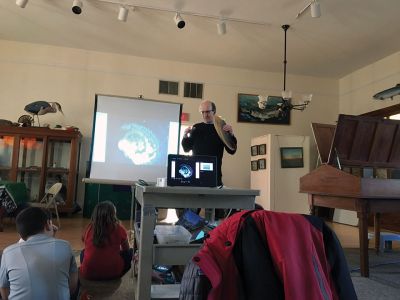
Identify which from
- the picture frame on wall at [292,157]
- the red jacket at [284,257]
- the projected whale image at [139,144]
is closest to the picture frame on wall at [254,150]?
the picture frame on wall at [292,157]

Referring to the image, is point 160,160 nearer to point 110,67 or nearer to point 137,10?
point 137,10

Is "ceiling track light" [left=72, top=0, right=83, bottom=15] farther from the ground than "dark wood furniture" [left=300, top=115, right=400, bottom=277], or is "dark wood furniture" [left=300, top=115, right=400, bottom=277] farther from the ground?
"ceiling track light" [left=72, top=0, right=83, bottom=15]

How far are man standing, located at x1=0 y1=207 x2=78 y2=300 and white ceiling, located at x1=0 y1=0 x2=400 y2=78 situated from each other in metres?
3.76

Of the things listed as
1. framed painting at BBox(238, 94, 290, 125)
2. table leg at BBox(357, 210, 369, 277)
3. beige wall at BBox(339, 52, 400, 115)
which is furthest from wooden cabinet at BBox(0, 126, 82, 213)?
beige wall at BBox(339, 52, 400, 115)

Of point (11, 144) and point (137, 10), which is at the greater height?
point (137, 10)

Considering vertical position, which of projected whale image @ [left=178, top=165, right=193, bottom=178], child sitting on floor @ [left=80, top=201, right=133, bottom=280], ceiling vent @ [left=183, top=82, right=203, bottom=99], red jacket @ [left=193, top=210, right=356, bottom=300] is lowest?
child sitting on floor @ [left=80, top=201, right=133, bottom=280]

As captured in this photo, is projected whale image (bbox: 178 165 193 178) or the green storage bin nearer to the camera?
A: projected whale image (bbox: 178 165 193 178)

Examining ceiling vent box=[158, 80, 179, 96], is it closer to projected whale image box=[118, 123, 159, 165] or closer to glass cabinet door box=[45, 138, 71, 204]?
glass cabinet door box=[45, 138, 71, 204]

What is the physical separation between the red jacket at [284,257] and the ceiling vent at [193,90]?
5833 millimetres

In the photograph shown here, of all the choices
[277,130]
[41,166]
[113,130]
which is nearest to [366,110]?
[277,130]

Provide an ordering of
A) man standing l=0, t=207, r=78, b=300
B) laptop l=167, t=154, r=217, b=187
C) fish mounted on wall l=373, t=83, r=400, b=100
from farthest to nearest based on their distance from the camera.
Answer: fish mounted on wall l=373, t=83, r=400, b=100 → laptop l=167, t=154, r=217, b=187 → man standing l=0, t=207, r=78, b=300

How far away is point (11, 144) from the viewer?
5555mm

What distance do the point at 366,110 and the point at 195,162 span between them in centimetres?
582

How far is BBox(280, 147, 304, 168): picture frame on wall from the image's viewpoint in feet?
20.4
